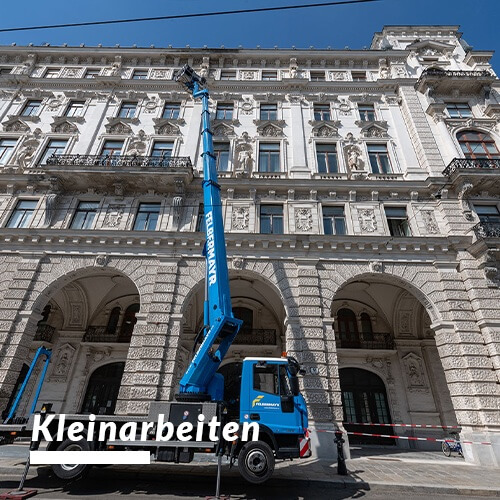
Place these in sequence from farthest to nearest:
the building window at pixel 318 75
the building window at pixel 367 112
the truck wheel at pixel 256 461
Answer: the building window at pixel 318 75, the building window at pixel 367 112, the truck wheel at pixel 256 461

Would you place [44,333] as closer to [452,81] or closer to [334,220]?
[334,220]

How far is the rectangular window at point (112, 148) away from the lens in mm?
20253

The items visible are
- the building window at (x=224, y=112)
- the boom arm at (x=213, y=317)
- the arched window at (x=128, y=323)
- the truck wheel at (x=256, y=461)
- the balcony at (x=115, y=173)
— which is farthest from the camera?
the building window at (x=224, y=112)

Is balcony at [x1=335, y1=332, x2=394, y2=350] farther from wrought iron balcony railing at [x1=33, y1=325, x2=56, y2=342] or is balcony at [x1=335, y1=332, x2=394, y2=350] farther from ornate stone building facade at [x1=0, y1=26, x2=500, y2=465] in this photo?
wrought iron balcony railing at [x1=33, y1=325, x2=56, y2=342]

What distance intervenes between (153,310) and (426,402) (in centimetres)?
1575

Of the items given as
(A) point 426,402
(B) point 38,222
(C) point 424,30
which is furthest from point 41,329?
(C) point 424,30

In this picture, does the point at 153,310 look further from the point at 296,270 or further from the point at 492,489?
the point at 492,489

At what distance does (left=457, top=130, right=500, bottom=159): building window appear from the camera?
63.2 feet

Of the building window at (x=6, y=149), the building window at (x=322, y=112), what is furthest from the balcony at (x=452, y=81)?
the building window at (x=6, y=149)

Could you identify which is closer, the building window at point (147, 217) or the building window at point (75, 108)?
the building window at point (147, 217)

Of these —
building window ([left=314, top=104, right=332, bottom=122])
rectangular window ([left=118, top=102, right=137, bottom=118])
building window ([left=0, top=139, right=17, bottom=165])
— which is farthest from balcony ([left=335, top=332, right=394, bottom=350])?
building window ([left=0, top=139, right=17, bottom=165])

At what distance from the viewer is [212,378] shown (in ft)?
29.2

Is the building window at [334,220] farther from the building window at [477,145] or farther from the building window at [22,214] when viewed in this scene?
the building window at [22,214]

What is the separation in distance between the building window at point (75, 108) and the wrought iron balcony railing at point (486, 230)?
89.2 ft
